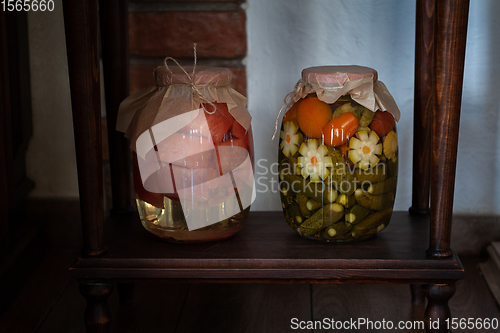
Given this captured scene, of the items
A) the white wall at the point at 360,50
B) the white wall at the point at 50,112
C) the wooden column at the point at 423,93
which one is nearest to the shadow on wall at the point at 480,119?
the white wall at the point at 360,50

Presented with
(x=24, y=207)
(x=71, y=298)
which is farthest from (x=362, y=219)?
(x=24, y=207)

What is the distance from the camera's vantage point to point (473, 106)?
882mm

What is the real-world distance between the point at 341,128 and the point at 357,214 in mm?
113

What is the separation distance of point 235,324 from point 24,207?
52 cm

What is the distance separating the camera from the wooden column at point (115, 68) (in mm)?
697

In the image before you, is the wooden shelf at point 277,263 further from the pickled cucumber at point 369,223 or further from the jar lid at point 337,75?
the jar lid at point 337,75

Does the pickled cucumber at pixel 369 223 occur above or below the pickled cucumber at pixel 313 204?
below

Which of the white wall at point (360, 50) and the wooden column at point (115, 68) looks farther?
the white wall at point (360, 50)

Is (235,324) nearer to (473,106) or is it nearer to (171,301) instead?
(171,301)

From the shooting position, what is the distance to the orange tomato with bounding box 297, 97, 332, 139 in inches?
22.6

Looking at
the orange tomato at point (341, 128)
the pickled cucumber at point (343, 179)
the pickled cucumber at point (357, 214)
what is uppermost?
the orange tomato at point (341, 128)

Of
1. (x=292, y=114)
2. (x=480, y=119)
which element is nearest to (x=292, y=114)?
(x=292, y=114)

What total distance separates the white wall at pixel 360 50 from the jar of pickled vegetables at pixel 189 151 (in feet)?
0.87

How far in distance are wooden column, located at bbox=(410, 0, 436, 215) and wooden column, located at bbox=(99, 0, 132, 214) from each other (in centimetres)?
43
